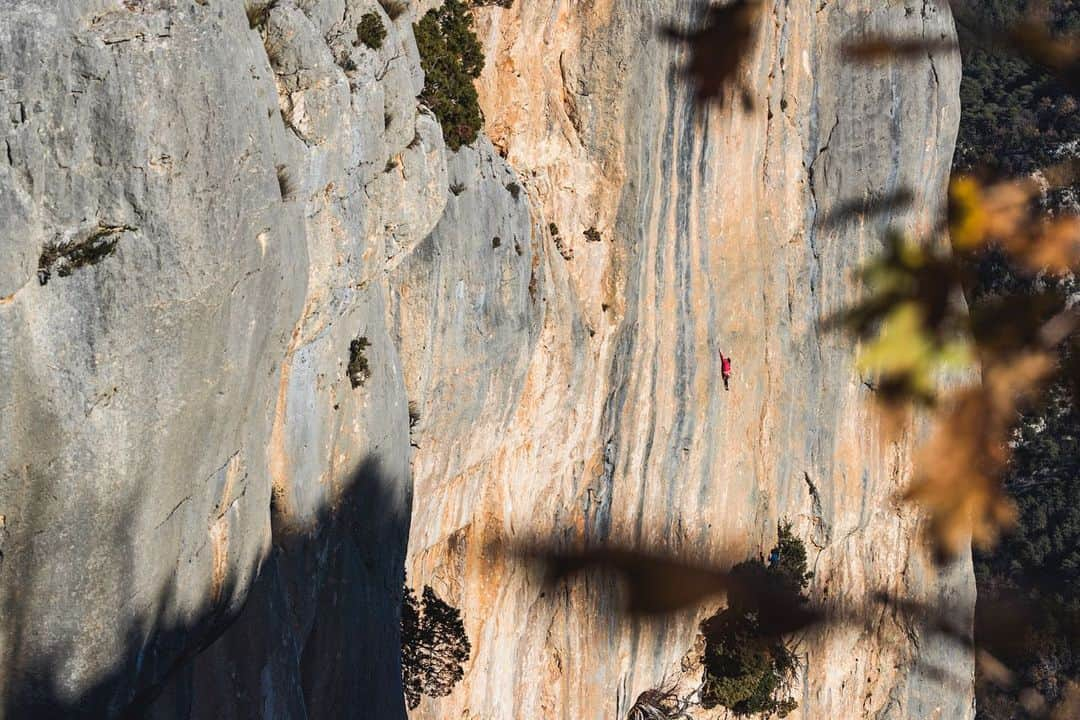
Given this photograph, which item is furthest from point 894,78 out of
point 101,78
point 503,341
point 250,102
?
point 101,78

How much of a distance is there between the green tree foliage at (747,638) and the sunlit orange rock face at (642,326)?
505 mm

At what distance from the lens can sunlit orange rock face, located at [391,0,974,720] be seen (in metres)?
13.9

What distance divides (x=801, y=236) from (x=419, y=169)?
9.91 metres

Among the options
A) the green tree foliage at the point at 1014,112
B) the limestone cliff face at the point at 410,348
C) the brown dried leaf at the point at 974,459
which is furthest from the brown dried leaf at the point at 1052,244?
the limestone cliff face at the point at 410,348

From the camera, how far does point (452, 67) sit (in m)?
12.9

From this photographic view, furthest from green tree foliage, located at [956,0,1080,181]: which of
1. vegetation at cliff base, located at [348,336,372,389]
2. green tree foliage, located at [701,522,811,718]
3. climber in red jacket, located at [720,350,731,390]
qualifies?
vegetation at cliff base, located at [348,336,372,389]

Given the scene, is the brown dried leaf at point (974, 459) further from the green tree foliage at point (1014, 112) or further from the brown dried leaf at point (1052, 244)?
the green tree foliage at point (1014, 112)

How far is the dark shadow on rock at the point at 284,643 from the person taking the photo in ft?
22.7

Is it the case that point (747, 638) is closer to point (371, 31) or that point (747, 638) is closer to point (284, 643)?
point (284, 643)

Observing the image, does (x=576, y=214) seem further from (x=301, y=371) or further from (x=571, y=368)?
(x=301, y=371)

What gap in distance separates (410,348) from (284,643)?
4.07m

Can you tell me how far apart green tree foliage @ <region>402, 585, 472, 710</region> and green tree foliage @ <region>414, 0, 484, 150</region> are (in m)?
6.35

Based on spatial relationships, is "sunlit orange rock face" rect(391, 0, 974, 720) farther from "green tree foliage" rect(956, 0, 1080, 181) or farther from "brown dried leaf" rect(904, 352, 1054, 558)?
"green tree foliage" rect(956, 0, 1080, 181)

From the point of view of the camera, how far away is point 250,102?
750 centimetres
